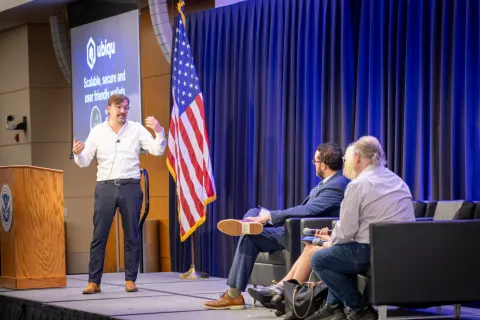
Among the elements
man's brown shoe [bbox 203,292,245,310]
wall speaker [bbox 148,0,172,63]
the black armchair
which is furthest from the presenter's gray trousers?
wall speaker [bbox 148,0,172,63]

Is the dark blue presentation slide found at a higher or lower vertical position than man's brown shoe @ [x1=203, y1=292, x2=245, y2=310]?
higher

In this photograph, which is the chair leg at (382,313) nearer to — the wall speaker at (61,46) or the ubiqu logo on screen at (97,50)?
the ubiqu logo on screen at (97,50)

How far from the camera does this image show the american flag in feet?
25.2

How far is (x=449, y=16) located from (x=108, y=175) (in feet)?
8.43

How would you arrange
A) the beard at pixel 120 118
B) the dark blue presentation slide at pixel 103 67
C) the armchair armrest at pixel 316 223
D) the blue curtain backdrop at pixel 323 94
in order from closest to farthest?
the armchair armrest at pixel 316 223 < the blue curtain backdrop at pixel 323 94 < the beard at pixel 120 118 < the dark blue presentation slide at pixel 103 67

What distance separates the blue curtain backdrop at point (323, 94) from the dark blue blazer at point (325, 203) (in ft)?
2.84

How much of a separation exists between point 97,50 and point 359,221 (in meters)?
5.09

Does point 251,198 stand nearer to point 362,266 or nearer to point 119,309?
point 119,309

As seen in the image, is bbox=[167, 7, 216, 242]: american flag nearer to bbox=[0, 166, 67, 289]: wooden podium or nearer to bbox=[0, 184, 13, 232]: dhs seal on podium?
bbox=[0, 166, 67, 289]: wooden podium

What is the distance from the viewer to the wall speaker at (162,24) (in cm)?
864

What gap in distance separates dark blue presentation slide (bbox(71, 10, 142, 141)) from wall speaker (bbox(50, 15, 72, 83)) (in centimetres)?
63

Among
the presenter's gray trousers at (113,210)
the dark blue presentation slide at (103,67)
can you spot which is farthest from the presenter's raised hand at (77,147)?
the dark blue presentation slide at (103,67)

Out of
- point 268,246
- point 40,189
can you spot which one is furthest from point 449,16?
point 40,189

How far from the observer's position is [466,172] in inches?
223
